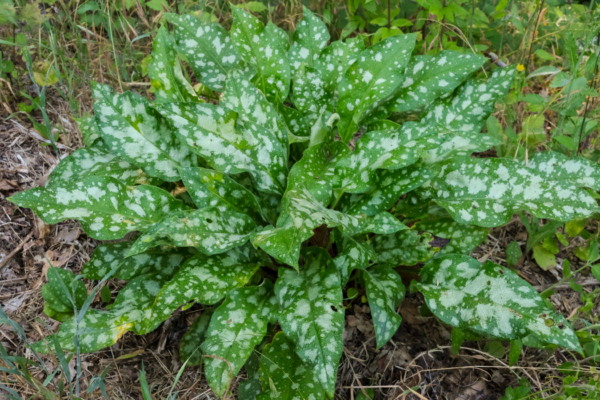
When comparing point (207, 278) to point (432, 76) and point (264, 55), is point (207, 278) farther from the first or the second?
point (432, 76)

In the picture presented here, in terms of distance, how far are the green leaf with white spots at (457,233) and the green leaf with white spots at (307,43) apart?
89cm

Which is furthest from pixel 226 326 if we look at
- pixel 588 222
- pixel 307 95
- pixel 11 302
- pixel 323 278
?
pixel 588 222

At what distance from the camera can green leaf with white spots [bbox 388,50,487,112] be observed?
66.2 inches

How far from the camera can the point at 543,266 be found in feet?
6.28

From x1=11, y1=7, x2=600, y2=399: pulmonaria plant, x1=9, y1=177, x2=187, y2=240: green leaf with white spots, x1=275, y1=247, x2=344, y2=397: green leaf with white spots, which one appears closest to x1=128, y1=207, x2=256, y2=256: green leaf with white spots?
x1=11, y1=7, x2=600, y2=399: pulmonaria plant

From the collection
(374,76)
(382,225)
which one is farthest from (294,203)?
(374,76)

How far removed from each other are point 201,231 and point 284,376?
1.86ft

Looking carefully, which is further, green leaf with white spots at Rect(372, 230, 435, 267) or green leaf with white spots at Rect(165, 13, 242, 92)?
green leaf with white spots at Rect(165, 13, 242, 92)

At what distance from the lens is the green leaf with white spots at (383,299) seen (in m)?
1.44

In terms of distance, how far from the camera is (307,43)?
74.8 inches

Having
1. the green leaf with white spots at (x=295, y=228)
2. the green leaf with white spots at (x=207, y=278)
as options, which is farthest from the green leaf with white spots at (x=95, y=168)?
the green leaf with white spots at (x=295, y=228)

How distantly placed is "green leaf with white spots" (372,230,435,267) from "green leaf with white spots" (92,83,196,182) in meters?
0.85

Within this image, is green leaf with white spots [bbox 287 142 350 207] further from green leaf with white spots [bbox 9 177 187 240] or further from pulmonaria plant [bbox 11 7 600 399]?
green leaf with white spots [bbox 9 177 187 240]

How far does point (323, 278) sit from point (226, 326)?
37 cm
